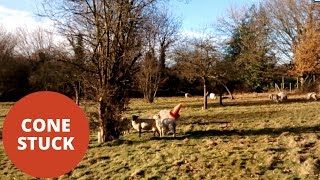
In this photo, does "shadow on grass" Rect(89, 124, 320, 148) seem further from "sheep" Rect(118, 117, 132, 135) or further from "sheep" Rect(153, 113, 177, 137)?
"sheep" Rect(118, 117, 132, 135)

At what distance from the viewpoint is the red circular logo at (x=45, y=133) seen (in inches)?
138

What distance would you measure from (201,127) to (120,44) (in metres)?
4.71

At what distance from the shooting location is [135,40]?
15211mm

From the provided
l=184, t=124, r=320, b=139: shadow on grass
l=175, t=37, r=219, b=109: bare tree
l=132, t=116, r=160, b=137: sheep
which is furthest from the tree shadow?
l=175, t=37, r=219, b=109: bare tree

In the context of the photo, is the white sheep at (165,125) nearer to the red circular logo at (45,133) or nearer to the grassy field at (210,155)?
the grassy field at (210,155)

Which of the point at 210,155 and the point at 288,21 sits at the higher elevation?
the point at 288,21

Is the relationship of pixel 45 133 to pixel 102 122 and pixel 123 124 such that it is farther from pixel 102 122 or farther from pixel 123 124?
pixel 123 124

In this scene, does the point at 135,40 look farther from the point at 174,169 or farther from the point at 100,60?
the point at 174,169

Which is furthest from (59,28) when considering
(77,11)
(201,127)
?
(201,127)

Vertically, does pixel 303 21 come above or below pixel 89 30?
above

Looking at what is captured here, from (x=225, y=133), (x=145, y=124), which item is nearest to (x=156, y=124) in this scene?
(x=145, y=124)

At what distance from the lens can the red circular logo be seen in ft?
11.5

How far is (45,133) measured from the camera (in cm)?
366

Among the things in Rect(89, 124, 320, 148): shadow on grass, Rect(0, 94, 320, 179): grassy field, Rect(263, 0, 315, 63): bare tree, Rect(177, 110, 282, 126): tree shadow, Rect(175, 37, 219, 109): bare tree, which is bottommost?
Rect(0, 94, 320, 179): grassy field
